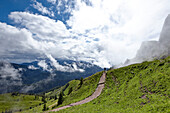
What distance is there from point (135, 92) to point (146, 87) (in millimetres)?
4439

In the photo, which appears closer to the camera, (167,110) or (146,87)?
(167,110)

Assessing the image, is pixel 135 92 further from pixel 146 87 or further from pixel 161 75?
pixel 161 75

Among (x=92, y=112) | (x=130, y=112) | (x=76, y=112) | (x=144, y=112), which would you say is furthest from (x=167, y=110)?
(x=76, y=112)

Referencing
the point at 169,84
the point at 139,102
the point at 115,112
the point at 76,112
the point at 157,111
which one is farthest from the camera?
the point at 76,112

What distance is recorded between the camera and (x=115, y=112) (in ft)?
79.0

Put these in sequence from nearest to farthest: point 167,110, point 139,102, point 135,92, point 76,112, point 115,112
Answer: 1. point 167,110
2. point 115,112
3. point 139,102
4. point 76,112
5. point 135,92

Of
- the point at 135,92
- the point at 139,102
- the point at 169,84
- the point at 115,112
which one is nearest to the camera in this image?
the point at 115,112

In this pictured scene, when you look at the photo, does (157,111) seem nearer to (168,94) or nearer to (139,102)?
(139,102)

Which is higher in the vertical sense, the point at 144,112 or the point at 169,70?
the point at 169,70

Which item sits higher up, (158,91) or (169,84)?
(169,84)

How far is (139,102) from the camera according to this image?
2644 centimetres

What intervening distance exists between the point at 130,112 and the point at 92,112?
1057 centimetres

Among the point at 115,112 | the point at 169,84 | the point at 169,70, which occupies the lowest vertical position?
the point at 115,112

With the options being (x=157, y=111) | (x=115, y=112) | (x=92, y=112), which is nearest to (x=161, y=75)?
(x=157, y=111)
